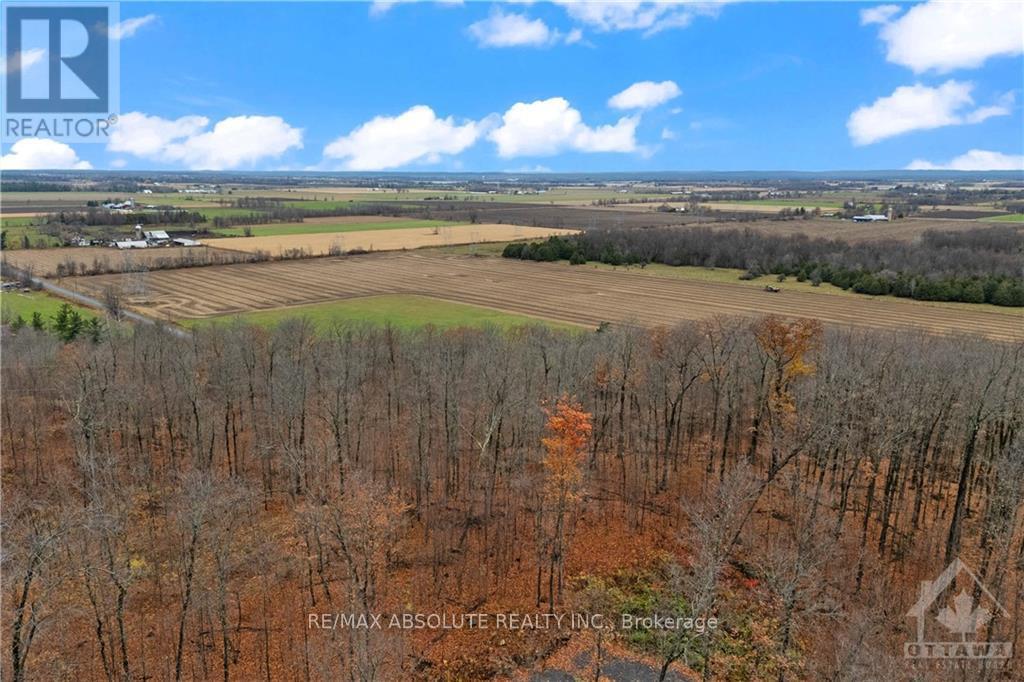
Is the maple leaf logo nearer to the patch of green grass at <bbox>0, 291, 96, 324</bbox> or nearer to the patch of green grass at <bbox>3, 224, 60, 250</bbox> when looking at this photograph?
the patch of green grass at <bbox>0, 291, 96, 324</bbox>

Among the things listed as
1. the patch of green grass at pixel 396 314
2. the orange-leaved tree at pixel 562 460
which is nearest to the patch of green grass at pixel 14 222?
the patch of green grass at pixel 396 314

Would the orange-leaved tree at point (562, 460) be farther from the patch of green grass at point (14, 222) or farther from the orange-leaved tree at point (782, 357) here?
the patch of green grass at point (14, 222)

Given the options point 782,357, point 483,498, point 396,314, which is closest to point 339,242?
point 396,314

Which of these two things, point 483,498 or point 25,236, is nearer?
point 483,498

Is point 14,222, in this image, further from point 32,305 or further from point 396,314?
point 396,314

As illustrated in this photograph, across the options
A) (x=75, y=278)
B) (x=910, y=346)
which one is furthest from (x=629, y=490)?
(x=75, y=278)

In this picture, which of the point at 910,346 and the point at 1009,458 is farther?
the point at 910,346

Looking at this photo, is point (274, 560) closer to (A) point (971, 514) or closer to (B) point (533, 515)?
(B) point (533, 515)
